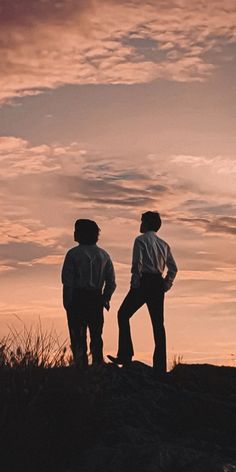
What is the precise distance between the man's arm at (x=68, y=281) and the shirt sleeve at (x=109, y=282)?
1.70 feet

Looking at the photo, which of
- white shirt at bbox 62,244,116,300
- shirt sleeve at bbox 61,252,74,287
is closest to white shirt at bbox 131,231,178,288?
white shirt at bbox 62,244,116,300

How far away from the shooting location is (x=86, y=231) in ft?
40.7

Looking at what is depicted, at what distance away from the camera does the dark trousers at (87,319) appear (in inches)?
482

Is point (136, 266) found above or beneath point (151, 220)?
beneath

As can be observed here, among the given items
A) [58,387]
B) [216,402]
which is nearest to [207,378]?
[216,402]

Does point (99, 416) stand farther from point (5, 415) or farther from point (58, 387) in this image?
point (5, 415)

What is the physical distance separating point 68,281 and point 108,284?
23.9 inches

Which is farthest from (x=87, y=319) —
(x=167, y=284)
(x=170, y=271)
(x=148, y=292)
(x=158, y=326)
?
(x=170, y=271)

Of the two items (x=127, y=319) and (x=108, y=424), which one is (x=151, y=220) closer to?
(x=127, y=319)

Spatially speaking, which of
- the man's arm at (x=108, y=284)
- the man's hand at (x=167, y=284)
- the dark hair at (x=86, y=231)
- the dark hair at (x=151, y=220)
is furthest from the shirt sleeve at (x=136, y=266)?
the dark hair at (x=86, y=231)

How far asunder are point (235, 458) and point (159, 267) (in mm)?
3710

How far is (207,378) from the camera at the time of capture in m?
14.6

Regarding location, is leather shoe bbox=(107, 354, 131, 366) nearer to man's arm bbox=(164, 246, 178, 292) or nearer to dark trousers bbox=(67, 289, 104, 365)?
dark trousers bbox=(67, 289, 104, 365)

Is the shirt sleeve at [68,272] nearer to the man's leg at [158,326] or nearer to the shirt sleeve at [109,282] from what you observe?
the shirt sleeve at [109,282]
